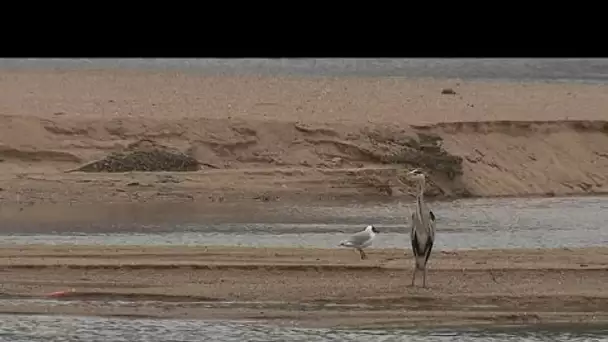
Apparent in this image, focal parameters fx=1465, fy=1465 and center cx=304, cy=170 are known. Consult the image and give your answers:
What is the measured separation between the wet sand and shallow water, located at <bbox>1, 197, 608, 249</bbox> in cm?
87

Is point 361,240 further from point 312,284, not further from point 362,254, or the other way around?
point 312,284

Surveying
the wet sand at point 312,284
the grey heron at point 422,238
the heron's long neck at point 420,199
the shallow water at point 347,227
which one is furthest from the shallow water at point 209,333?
the shallow water at point 347,227

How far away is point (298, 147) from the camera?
18.5 metres

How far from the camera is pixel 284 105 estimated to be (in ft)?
71.8

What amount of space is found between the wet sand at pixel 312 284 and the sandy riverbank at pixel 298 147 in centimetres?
409

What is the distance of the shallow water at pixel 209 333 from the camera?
9.63 metres

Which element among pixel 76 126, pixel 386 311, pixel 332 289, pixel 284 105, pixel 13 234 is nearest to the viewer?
pixel 386 311

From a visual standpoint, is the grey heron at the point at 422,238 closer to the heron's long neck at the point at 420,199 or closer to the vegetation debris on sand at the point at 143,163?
the heron's long neck at the point at 420,199

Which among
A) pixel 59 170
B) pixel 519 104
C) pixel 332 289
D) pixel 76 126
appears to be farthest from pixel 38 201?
pixel 519 104

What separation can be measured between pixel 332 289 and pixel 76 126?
851 cm

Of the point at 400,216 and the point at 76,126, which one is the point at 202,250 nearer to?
the point at 400,216

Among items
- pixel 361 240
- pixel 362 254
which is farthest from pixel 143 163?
pixel 361 240

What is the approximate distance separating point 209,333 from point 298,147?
878 cm

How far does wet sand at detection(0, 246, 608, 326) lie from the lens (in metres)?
10.3
